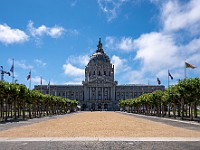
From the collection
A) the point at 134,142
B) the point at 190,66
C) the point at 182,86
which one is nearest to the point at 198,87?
the point at 182,86

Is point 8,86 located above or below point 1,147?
above

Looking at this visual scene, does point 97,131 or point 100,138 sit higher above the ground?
point 100,138

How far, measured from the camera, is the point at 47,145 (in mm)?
19453

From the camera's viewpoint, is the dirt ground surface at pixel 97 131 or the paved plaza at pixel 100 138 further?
the dirt ground surface at pixel 97 131

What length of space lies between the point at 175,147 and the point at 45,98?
76.9 m

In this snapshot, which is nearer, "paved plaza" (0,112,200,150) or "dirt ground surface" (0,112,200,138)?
"paved plaza" (0,112,200,150)

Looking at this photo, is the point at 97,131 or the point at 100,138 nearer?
the point at 100,138

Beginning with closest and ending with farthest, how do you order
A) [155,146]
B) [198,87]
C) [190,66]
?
1. [155,146]
2. [198,87]
3. [190,66]

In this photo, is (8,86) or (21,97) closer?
(8,86)

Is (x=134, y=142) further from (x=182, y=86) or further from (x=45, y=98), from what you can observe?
(x=45, y=98)

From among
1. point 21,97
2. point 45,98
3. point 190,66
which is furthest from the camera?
point 45,98

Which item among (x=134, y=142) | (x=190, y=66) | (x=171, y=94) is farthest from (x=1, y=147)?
(x=190, y=66)

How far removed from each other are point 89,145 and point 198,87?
136ft

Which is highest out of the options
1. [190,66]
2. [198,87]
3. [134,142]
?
[190,66]
